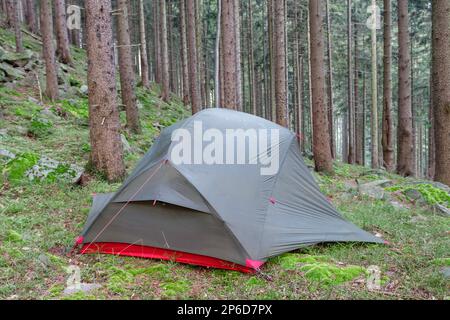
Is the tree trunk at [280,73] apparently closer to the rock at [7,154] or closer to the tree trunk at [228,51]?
the tree trunk at [228,51]

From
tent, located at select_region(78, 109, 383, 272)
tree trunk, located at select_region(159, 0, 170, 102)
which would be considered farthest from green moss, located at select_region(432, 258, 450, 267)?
tree trunk, located at select_region(159, 0, 170, 102)

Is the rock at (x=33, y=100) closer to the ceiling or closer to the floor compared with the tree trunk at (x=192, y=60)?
closer to the floor

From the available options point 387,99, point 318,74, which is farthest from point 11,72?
point 387,99

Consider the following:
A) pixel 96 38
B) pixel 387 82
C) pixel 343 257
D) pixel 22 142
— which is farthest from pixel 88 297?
pixel 387 82

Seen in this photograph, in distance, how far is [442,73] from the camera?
762 centimetres

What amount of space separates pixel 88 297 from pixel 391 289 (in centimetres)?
309

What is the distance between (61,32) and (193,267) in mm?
13339

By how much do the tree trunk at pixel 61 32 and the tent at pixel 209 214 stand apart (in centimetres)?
1141

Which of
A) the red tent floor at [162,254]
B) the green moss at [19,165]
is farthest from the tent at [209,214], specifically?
the green moss at [19,165]

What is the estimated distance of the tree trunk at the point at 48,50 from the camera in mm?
A: 11445

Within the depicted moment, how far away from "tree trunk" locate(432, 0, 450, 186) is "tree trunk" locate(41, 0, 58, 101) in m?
10.2

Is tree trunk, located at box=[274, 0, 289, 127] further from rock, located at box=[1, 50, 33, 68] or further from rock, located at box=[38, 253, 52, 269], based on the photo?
rock, located at box=[1, 50, 33, 68]

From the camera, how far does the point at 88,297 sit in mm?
3752
